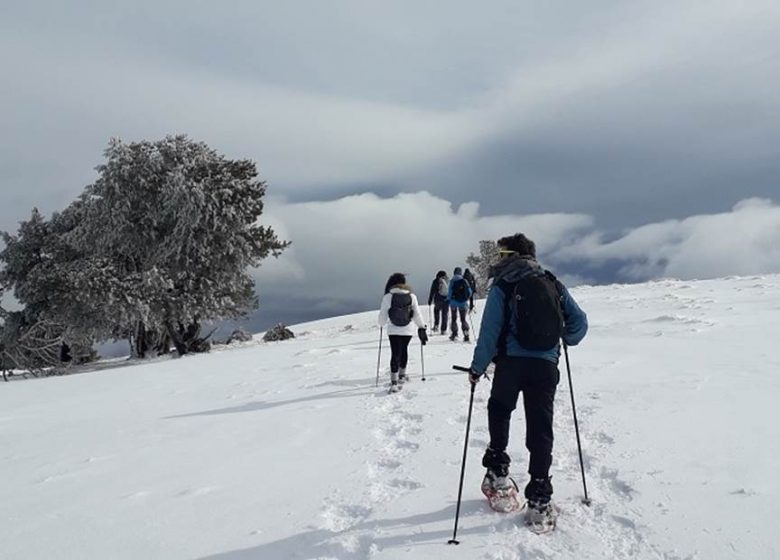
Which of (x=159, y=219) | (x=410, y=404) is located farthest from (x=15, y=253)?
(x=410, y=404)

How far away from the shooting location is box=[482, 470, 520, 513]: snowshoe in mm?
4941

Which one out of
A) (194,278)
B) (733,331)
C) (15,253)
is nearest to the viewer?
(733,331)

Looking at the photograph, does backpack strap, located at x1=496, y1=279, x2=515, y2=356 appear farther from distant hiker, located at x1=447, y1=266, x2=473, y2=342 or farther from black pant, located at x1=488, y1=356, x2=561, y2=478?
distant hiker, located at x1=447, y1=266, x2=473, y2=342

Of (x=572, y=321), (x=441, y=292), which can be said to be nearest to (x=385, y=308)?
(x=572, y=321)

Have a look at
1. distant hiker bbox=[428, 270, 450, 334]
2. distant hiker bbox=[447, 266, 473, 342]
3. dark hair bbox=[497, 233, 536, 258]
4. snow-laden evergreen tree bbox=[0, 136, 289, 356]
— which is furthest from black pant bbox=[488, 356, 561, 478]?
snow-laden evergreen tree bbox=[0, 136, 289, 356]

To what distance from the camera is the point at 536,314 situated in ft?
15.3

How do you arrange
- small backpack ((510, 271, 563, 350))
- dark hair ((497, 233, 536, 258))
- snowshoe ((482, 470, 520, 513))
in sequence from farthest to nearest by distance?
dark hair ((497, 233, 536, 258))
snowshoe ((482, 470, 520, 513))
small backpack ((510, 271, 563, 350))

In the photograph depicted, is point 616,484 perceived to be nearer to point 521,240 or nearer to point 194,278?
point 521,240

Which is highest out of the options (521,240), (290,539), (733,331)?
(521,240)

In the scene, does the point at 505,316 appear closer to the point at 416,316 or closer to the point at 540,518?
the point at 540,518

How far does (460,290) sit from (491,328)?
1179 cm

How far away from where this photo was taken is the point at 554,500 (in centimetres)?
517

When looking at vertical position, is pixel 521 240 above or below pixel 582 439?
above

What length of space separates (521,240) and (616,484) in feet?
8.47
